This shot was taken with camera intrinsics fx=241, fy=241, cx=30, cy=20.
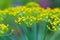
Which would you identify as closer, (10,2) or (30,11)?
(30,11)

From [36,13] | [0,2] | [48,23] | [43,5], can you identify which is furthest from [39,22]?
[0,2]

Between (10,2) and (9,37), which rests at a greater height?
(10,2)

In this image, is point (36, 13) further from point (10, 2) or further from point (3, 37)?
point (10, 2)

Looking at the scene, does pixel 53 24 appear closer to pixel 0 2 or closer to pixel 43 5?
pixel 43 5

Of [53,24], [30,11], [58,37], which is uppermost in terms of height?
[30,11]

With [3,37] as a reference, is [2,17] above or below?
above

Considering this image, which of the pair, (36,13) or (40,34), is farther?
(36,13)

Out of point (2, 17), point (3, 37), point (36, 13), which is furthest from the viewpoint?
point (36, 13)

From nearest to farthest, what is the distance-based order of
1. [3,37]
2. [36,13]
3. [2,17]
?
[3,37] < [2,17] < [36,13]

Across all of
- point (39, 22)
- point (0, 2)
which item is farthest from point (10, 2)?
point (39, 22)
